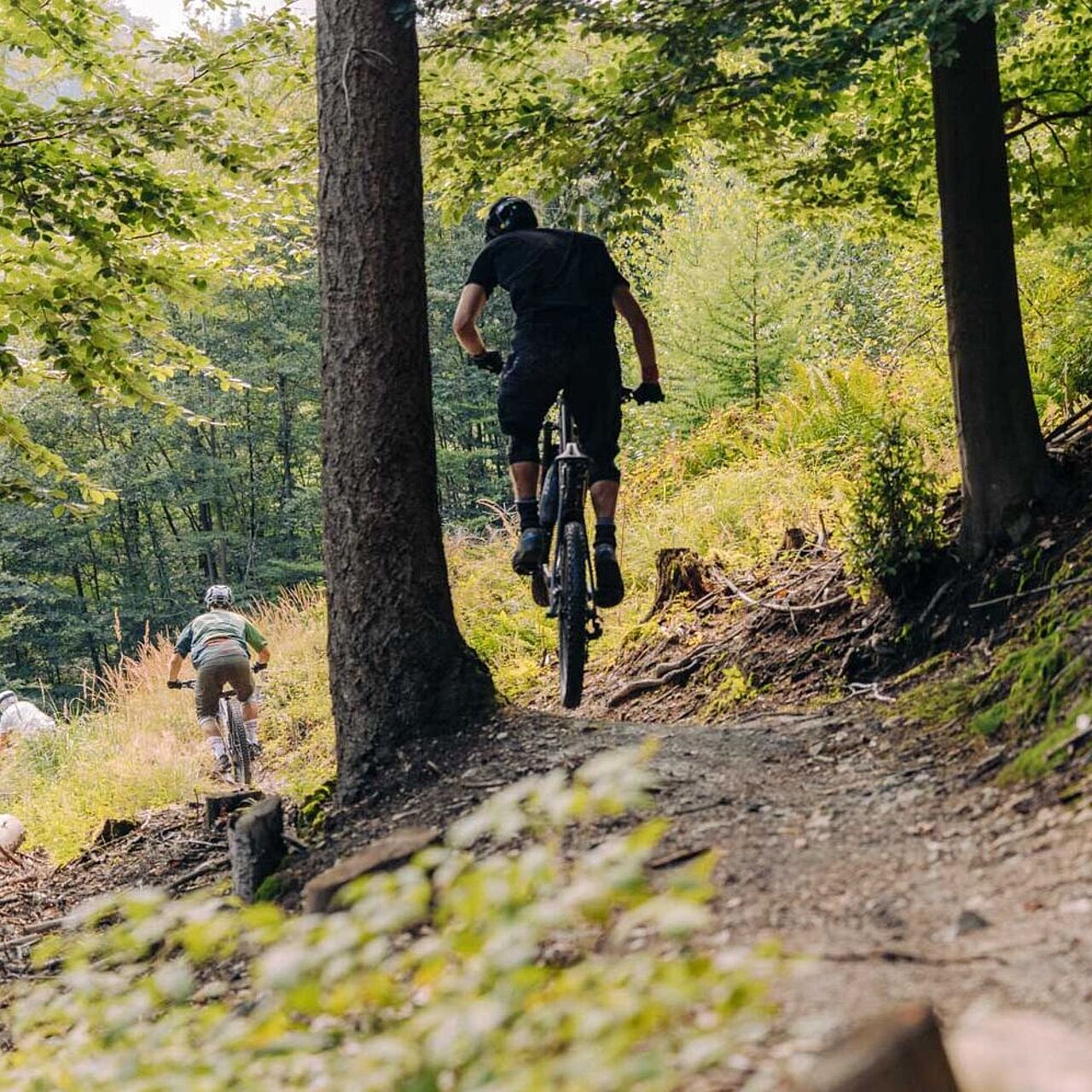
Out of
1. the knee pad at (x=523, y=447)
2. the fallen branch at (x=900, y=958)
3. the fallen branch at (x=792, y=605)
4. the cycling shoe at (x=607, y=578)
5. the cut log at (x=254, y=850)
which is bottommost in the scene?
the cut log at (x=254, y=850)

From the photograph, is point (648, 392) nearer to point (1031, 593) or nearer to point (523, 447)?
point (523, 447)

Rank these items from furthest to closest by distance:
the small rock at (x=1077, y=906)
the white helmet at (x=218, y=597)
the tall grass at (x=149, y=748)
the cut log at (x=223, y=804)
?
the white helmet at (x=218, y=597) → the tall grass at (x=149, y=748) → the cut log at (x=223, y=804) → the small rock at (x=1077, y=906)

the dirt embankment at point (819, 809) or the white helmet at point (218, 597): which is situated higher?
the white helmet at point (218, 597)

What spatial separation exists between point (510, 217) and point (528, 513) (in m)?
1.52

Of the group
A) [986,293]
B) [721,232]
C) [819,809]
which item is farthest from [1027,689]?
[721,232]

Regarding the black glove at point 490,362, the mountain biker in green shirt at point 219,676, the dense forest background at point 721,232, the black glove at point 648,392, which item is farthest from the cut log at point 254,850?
the mountain biker in green shirt at point 219,676

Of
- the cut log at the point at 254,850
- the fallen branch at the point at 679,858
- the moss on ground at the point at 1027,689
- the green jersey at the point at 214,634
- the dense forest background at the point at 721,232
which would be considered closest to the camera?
the fallen branch at the point at 679,858

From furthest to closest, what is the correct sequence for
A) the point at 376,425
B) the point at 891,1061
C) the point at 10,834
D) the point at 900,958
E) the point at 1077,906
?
the point at 10,834
the point at 376,425
the point at 1077,906
the point at 900,958
the point at 891,1061

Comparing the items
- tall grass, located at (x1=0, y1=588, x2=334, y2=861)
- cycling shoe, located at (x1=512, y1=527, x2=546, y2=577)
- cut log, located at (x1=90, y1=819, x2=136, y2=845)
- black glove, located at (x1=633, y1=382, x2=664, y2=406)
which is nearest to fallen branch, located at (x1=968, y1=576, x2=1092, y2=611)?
black glove, located at (x1=633, y1=382, x2=664, y2=406)

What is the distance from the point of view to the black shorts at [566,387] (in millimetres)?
5887

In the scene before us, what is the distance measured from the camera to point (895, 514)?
6.05m

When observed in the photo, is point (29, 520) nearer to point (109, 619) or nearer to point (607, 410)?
point (109, 619)

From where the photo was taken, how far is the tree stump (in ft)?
28.2

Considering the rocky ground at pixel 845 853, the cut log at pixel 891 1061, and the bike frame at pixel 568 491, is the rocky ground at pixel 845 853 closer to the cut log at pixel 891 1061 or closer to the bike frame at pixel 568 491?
the cut log at pixel 891 1061
